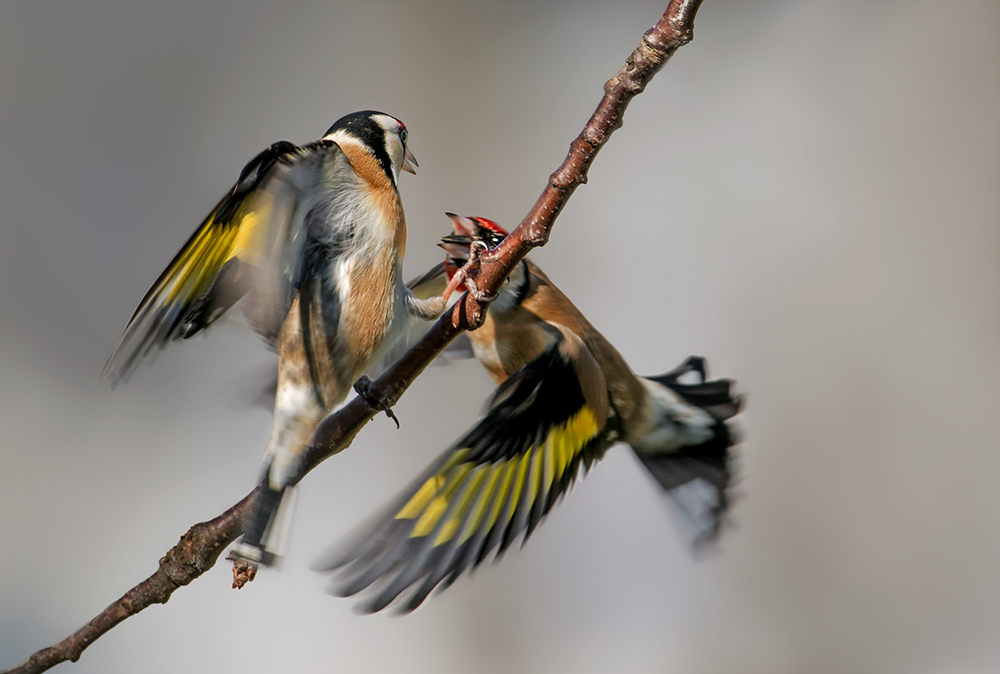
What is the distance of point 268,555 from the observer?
51cm

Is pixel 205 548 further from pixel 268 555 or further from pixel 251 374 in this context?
pixel 251 374

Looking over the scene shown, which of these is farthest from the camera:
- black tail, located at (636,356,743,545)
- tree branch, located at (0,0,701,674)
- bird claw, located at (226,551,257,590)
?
black tail, located at (636,356,743,545)

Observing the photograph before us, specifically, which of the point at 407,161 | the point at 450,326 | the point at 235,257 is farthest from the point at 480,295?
the point at 407,161

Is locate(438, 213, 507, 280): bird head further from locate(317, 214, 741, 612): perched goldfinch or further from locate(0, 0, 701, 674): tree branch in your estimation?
locate(0, 0, 701, 674): tree branch

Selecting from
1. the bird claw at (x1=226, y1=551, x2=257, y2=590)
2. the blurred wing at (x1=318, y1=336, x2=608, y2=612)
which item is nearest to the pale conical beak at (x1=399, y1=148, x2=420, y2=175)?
the blurred wing at (x1=318, y1=336, x2=608, y2=612)

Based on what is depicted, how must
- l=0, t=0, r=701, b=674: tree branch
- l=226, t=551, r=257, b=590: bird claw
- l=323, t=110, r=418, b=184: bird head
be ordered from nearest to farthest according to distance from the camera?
l=0, t=0, r=701, b=674: tree branch < l=226, t=551, r=257, b=590: bird claw < l=323, t=110, r=418, b=184: bird head

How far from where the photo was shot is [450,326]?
1.47 feet

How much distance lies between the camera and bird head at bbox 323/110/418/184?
682 millimetres

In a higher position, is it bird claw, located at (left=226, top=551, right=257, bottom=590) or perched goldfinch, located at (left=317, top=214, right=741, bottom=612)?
perched goldfinch, located at (left=317, top=214, right=741, bottom=612)

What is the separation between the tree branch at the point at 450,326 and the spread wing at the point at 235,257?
11 centimetres

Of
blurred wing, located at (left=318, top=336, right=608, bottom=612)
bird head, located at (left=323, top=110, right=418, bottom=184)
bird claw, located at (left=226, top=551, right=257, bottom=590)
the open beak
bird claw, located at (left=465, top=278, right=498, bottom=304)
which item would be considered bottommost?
bird claw, located at (left=226, top=551, right=257, bottom=590)

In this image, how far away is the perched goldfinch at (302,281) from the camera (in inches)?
21.1

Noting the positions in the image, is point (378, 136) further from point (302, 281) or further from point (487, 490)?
point (487, 490)

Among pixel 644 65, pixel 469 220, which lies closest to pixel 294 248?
pixel 469 220
